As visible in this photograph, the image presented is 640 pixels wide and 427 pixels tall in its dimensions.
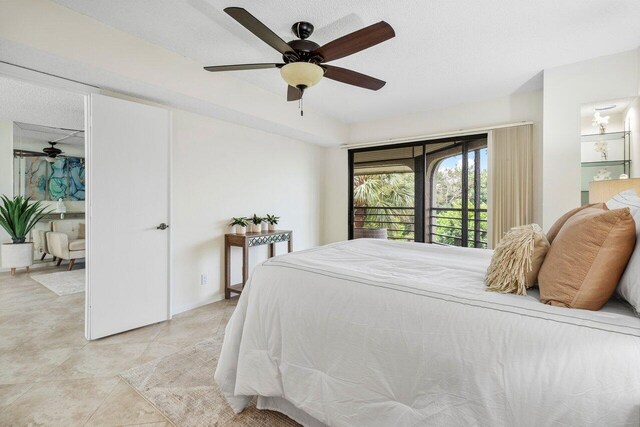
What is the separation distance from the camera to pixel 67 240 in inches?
196

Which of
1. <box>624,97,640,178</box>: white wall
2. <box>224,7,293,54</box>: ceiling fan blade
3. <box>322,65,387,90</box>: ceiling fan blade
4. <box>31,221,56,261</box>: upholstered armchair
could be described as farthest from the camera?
<box>31,221,56,261</box>: upholstered armchair

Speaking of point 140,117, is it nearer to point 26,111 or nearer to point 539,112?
point 26,111

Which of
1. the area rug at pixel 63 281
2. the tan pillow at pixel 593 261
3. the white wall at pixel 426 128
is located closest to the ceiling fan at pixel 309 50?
the tan pillow at pixel 593 261

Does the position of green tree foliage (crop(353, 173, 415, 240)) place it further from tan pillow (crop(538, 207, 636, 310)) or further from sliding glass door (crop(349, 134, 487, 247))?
tan pillow (crop(538, 207, 636, 310))

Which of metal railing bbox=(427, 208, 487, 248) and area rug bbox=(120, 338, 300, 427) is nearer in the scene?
area rug bbox=(120, 338, 300, 427)

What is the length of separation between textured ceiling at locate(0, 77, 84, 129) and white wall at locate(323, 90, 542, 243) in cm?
366

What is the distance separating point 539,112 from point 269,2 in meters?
3.19

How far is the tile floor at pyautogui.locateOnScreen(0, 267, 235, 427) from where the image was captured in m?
1.64

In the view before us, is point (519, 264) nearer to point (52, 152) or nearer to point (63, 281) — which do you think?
point (63, 281)

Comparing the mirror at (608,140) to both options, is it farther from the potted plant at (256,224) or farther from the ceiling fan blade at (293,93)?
the potted plant at (256,224)

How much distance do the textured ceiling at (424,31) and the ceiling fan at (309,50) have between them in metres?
0.22

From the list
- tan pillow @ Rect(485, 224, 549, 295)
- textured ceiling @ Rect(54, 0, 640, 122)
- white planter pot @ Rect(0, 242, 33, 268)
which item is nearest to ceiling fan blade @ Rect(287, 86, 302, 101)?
textured ceiling @ Rect(54, 0, 640, 122)

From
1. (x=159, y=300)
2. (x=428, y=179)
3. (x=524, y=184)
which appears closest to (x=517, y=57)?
(x=524, y=184)

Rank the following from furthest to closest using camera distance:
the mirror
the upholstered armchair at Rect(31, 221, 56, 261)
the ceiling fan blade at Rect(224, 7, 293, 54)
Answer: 1. the upholstered armchair at Rect(31, 221, 56, 261)
2. the mirror
3. the ceiling fan blade at Rect(224, 7, 293, 54)
